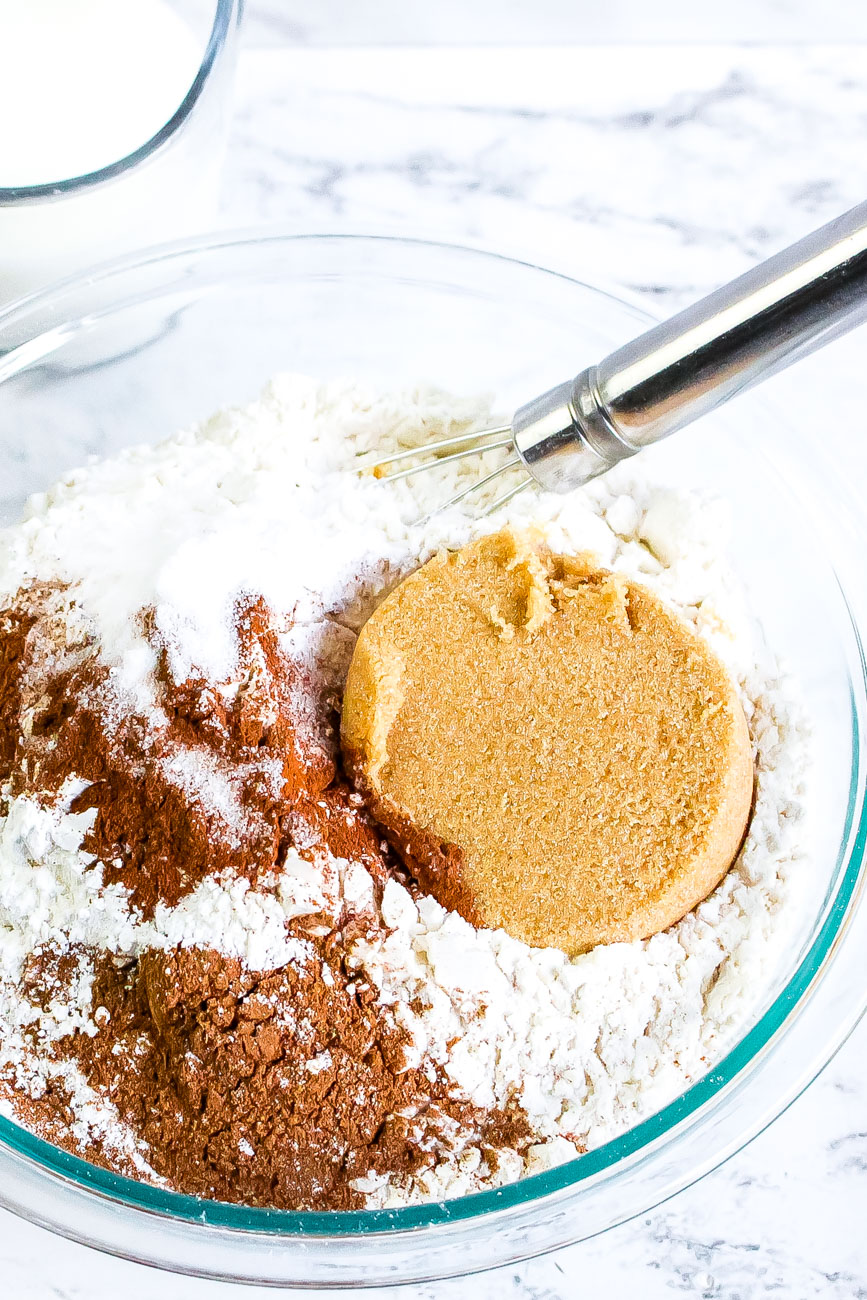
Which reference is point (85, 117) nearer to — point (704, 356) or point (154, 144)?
point (154, 144)

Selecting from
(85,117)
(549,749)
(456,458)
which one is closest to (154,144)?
(85,117)

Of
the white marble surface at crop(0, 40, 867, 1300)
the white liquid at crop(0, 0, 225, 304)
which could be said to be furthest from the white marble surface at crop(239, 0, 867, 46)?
the white liquid at crop(0, 0, 225, 304)

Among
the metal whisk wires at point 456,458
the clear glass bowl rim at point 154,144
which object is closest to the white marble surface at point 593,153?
the clear glass bowl rim at point 154,144

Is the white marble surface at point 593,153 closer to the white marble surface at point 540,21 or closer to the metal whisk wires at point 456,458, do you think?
the white marble surface at point 540,21

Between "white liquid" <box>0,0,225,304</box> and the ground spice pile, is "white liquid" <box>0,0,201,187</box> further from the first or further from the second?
the ground spice pile

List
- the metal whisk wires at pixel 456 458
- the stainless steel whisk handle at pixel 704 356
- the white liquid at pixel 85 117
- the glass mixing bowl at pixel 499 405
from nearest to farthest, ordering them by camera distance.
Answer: the stainless steel whisk handle at pixel 704 356
the glass mixing bowl at pixel 499 405
the metal whisk wires at pixel 456 458
the white liquid at pixel 85 117

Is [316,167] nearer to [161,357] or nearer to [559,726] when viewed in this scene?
[161,357]
